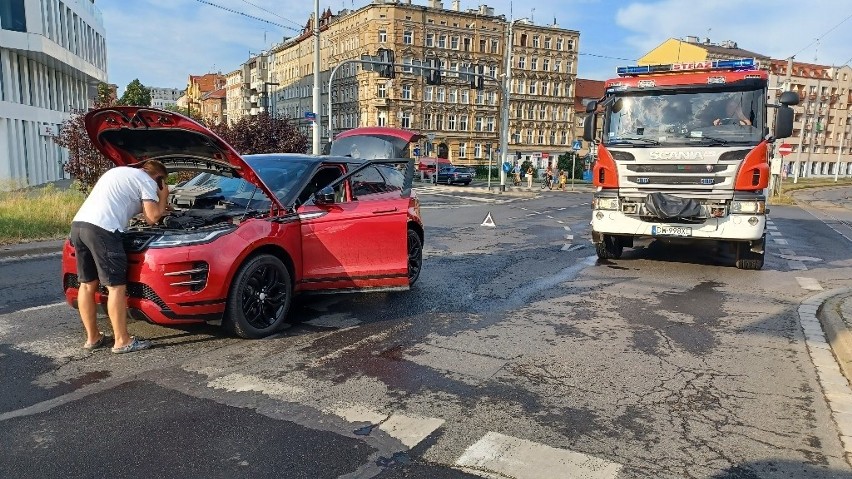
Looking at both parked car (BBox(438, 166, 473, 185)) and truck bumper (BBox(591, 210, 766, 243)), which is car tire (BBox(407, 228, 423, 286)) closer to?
truck bumper (BBox(591, 210, 766, 243))

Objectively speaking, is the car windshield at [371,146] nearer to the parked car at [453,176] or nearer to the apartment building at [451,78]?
the parked car at [453,176]

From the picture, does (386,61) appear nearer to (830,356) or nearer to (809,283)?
(809,283)

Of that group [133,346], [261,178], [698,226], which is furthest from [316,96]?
[133,346]

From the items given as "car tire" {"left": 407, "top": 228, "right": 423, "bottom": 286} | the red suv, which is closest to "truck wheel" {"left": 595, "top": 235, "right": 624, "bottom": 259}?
"car tire" {"left": 407, "top": 228, "right": 423, "bottom": 286}

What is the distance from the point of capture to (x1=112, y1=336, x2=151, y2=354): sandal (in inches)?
202

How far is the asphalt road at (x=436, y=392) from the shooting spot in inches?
138

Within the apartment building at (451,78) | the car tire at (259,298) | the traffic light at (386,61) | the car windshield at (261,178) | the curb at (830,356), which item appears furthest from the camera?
the apartment building at (451,78)

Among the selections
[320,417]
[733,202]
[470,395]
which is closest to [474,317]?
[470,395]

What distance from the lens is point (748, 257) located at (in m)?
10.2

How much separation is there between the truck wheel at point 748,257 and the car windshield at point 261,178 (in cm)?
745

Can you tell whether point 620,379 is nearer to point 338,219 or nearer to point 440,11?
point 338,219

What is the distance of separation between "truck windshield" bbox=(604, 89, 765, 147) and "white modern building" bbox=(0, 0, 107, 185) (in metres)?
22.0

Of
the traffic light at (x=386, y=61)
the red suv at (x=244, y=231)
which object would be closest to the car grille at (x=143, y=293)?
the red suv at (x=244, y=231)

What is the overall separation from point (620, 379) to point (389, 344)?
80.7 inches
